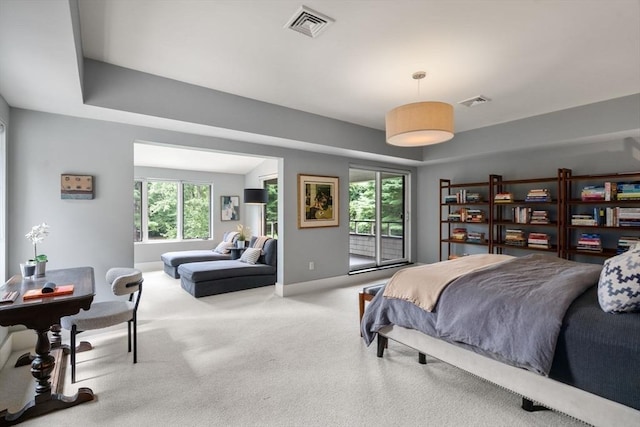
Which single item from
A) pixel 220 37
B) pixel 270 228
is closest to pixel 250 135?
pixel 220 37

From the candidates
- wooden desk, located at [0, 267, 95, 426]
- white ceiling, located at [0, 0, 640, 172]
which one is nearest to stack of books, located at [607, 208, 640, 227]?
white ceiling, located at [0, 0, 640, 172]

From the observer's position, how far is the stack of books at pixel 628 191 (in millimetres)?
3724

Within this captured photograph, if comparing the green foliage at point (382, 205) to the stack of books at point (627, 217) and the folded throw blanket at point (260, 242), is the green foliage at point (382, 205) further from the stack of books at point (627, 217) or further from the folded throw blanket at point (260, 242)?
the stack of books at point (627, 217)

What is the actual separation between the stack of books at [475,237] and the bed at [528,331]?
8.45ft

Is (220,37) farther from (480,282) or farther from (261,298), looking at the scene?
(261,298)

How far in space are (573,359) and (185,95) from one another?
3.72 metres

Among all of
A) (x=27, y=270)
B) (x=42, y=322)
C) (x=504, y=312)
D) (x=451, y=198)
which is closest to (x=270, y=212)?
(x=451, y=198)

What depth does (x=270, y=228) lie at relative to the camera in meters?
7.62

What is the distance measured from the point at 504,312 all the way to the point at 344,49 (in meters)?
2.26

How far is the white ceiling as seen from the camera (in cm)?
201

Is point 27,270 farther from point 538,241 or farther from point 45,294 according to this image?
point 538,241

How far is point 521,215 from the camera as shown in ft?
15.7

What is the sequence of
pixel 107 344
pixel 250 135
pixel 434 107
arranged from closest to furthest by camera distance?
pixel 434 107
pixel 107 344
pixel 250 135

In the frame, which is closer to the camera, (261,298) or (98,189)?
(98,189)
